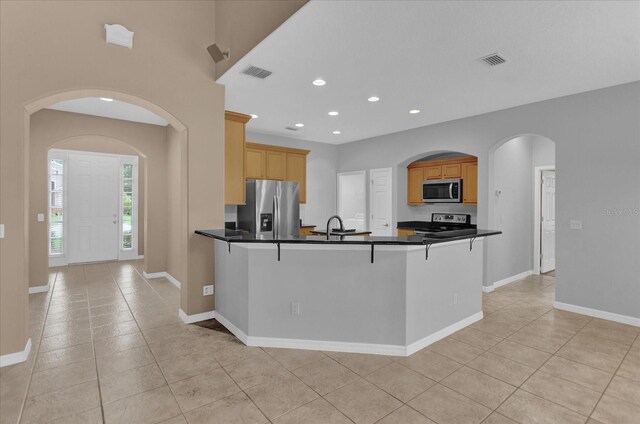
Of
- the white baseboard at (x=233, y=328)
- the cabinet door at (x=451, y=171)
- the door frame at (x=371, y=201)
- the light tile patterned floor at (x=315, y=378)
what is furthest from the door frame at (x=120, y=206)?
the cabinet door at (x=451, y=171)

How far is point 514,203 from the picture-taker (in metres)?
5.70

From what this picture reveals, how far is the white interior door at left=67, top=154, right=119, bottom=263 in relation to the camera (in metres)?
7.05

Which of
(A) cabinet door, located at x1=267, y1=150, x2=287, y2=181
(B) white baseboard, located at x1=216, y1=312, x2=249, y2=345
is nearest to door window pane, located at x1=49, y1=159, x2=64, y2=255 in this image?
(A) cabinet door, located at x1=267, y1=150, x2=287, y2=181

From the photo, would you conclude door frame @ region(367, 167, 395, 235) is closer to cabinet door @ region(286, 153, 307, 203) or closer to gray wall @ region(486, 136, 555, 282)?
cabinet door @ region(286, 153, 307, 203)

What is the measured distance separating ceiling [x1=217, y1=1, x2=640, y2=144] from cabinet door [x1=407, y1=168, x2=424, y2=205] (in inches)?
70.1

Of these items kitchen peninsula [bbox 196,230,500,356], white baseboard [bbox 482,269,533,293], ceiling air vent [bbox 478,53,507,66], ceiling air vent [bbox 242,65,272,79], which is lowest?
white baseboard [bbox 482,269,533,293]

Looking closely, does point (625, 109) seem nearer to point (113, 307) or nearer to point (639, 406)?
point (639, 406)

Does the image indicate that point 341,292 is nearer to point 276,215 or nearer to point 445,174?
point 276,215

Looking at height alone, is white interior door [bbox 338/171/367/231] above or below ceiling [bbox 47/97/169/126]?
below

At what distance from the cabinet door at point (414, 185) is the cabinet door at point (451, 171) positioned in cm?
47

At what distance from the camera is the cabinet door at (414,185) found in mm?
6609

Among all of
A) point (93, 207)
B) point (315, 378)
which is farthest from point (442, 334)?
point (93, 207)

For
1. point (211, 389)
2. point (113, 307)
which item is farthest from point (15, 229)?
point (211, 389)

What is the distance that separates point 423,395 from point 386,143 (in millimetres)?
5153
